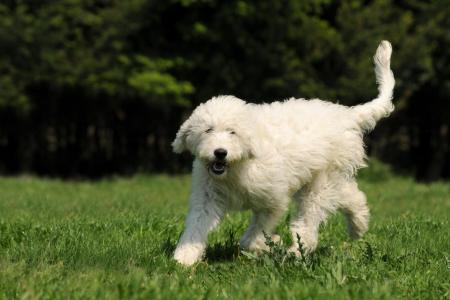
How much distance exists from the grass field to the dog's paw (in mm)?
101

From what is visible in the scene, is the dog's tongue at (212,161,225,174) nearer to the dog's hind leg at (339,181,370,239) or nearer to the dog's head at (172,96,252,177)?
the dog's head at (172,96,252,177)

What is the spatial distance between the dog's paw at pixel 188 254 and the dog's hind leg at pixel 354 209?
195 centimetres

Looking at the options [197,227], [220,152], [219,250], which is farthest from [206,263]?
[220,152]

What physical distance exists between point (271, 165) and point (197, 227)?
867 millimetres

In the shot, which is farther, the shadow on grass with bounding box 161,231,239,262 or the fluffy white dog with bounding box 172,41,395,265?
the shadow on grass with bounding box 161,231,239,262

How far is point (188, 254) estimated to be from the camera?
610 cm

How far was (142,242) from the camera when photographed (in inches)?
273

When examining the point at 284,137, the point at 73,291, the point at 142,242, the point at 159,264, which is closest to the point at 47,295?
the point at 73,291

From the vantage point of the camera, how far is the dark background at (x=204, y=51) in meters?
23.8

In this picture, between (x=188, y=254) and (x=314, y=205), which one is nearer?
(x=188, y=254)

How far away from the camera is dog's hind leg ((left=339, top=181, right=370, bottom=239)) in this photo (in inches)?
295

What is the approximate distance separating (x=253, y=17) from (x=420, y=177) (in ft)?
39.6

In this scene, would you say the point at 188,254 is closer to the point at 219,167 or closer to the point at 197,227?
the point at 197,227

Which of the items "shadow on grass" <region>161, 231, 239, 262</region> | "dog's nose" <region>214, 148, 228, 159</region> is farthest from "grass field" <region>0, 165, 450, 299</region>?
"dog's nose" <region>214, 148, 228, 159</region>
